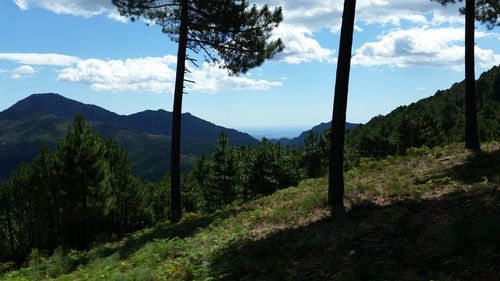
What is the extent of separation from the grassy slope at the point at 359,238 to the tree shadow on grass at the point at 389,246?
2cm

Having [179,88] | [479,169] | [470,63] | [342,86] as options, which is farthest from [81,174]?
[479,169]

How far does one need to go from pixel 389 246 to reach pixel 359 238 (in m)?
1.01

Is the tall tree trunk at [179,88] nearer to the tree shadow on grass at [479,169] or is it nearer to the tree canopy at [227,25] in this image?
the tree canopy at [227,25]

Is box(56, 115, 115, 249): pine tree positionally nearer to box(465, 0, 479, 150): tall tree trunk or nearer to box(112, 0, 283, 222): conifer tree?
box(112, 0, 283, 222): conifer tree

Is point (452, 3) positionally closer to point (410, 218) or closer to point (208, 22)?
point (208, 22)

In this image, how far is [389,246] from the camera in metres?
8.09

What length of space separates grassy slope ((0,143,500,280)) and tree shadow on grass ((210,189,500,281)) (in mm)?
21

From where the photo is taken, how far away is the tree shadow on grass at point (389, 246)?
6.72 meters

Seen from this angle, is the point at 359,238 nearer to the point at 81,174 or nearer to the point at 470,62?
the point at 470,62

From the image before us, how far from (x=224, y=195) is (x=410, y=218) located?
46.0 metres

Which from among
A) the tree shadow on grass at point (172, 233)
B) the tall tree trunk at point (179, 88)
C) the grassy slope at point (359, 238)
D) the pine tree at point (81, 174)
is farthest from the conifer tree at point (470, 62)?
the pine tree at point (81, 174)

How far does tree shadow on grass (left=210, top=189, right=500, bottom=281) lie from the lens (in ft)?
22.0

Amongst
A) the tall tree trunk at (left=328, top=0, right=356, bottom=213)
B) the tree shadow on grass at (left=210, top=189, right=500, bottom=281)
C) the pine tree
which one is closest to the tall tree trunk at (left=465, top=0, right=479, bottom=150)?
the tall tree trunk at (left=328, top=0, right=356, bottom=213)

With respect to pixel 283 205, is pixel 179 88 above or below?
above
